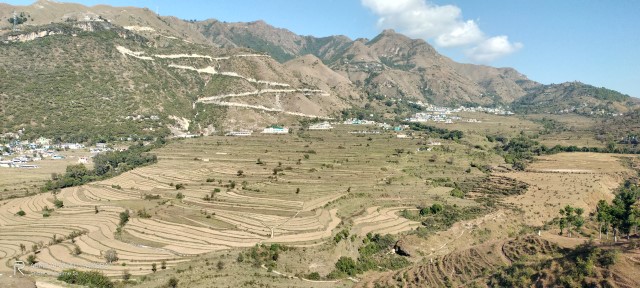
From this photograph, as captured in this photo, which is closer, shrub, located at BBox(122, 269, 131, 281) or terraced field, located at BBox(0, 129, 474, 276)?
shrub, located at BBox(122, 269, 131, 281)

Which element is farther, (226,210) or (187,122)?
(187,122)

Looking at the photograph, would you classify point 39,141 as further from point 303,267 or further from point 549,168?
point 549,168

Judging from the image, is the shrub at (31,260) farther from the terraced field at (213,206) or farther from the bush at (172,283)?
the bush at (172,283)

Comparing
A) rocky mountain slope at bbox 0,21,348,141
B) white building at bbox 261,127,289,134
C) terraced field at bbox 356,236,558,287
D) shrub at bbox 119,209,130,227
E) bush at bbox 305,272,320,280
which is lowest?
bush at bbox 305,272,320,280

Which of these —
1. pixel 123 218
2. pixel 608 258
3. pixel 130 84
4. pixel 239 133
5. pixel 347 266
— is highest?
pixel 130 84

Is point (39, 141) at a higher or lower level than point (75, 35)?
lower

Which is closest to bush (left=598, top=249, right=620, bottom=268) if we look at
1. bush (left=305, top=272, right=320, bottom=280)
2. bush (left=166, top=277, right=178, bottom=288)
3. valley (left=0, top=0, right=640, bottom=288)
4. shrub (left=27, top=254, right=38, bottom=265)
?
valley (left=0, top=0, right=640, bottom=288)

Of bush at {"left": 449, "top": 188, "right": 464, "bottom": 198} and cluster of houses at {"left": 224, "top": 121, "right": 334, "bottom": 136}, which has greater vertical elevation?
cluster of houses at {"left": 224, "top": 121, "right": 334, "bottom": 136}

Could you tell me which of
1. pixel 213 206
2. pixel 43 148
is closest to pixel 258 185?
pixel 213 206

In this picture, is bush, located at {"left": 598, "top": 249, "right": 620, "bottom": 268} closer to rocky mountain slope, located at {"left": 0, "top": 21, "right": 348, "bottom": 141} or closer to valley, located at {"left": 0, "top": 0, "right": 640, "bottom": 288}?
valley, located at {"left": 0, "top": 0, "right": 640, "bottom": 288}

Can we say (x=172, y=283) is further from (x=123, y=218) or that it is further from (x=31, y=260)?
(x=123, y=218)

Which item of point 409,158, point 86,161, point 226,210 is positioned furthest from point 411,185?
point 86,161
